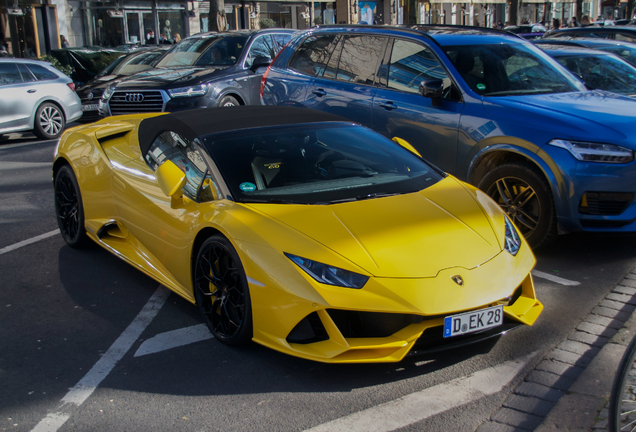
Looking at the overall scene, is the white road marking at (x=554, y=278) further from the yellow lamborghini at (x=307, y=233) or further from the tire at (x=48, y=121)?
the tire at (x=48, y=121)

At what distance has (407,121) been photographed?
6.33 metres

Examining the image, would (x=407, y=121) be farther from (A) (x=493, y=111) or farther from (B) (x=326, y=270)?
(B) (x=326, y=270)

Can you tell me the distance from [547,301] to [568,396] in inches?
53.1

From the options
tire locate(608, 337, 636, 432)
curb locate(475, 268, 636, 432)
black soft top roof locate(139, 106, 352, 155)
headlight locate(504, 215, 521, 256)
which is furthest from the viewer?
black soft top roof locate(139, 106, 352, 155)

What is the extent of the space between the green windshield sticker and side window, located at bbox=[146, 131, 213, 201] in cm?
20

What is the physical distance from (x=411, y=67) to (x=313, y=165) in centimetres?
262

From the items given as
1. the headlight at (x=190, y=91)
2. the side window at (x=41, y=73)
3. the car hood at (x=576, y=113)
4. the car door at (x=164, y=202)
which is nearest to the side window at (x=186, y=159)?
the car door at (x=164, y=202)

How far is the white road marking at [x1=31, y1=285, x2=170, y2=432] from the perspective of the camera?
3156mm

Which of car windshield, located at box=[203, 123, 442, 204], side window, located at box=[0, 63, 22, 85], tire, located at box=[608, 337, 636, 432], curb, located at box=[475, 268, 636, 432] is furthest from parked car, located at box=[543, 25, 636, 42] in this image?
tire, located at box=[608, 337, 636, 432]

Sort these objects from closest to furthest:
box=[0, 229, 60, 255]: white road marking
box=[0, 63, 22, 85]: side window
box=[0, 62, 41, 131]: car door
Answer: box=[0, 229, 60, 255]: white road marking < box=[0, 62, 41, 131]: car door < box=[0, 63, 22, 85]: side window

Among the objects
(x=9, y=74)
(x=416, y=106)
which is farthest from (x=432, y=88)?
(x=9, y=74)

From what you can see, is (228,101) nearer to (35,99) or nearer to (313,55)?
(313,55)

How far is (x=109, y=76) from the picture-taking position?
1518 centimetres

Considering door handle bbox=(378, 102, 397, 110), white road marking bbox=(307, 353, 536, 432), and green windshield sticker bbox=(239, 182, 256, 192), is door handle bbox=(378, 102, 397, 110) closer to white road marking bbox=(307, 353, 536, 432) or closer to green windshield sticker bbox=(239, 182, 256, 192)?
green windshield sticker bbox=(239, 182, 256, 192)
